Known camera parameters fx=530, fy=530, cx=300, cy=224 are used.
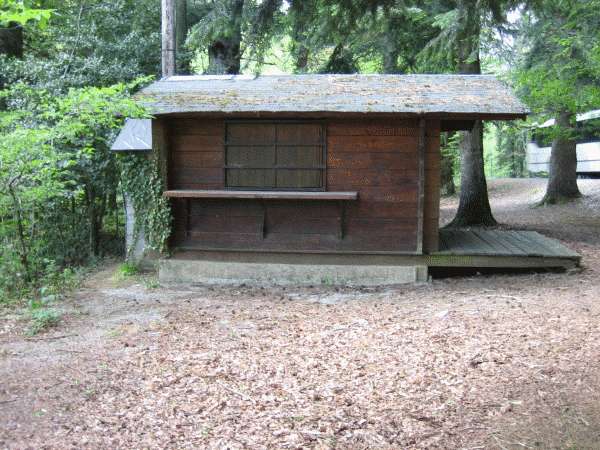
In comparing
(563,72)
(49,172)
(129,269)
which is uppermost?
(563,72)

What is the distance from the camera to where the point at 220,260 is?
898 centimetres

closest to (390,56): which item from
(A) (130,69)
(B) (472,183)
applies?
(B) (472,183)

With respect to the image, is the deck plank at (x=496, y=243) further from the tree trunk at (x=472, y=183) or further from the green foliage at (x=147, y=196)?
the green foliage at (x=147, y=196)

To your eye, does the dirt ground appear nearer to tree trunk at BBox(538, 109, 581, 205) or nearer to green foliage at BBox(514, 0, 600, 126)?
green foliage at BBox(514, 0, 600, 126)

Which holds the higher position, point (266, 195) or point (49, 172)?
point (49, 172)

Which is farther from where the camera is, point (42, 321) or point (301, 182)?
point (301, 182)

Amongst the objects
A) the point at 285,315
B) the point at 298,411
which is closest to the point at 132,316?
the point at 285,315

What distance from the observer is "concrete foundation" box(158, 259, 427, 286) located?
28.2 feet

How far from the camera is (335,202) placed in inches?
339

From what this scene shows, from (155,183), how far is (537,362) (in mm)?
6448

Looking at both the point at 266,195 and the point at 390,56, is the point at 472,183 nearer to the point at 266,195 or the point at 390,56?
the point at 390,56

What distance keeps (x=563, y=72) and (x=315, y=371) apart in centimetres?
1274

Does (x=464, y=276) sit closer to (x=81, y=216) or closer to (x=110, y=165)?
(x=110, y=165)

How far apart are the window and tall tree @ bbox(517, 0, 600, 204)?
18.0 ft
